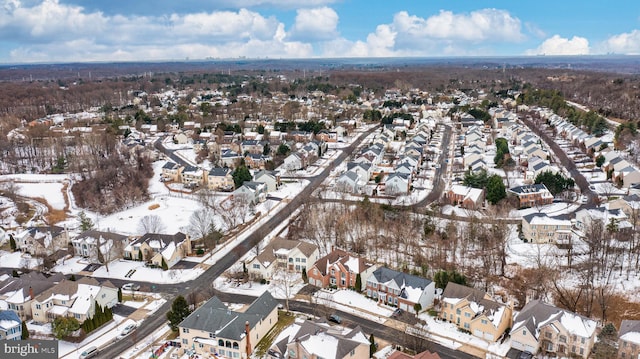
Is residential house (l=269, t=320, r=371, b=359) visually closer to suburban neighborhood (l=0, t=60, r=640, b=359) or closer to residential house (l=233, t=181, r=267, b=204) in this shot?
suburban neighborhood (l=0, t=60, r=640, b=359)

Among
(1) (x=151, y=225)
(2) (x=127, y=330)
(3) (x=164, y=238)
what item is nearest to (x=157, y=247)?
(3) (x=164, y=238)

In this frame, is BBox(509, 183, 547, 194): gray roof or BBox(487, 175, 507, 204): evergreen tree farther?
BBox(509, 183, 547, 194): gray roof

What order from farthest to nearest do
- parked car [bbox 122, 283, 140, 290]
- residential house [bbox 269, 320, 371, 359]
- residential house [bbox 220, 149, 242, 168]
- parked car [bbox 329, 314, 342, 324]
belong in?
1. residential house [bbox 220, 149, 242, 168]
2. parked car [bbox 122, 283, 140, 290]
3. parked car [bbox 329, 314, 342, 324]
4. residential house [bbox 269, 320, 371, 359]

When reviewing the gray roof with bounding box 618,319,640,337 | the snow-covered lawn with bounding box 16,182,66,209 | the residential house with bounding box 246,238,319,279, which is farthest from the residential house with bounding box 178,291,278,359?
the snow-covered lawn with bounding box 16,182,66,209

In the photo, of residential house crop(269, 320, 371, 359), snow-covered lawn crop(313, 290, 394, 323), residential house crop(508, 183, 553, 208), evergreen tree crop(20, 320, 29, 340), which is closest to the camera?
residential house crop(269, 320, 371, 359)

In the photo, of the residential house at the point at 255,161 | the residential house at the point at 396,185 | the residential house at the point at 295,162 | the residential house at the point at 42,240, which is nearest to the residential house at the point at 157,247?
the residential house at the point at 42,240

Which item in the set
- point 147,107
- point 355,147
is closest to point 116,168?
point 355,147

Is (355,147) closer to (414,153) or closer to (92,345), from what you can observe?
(414,153)
